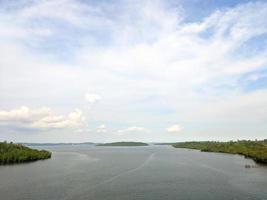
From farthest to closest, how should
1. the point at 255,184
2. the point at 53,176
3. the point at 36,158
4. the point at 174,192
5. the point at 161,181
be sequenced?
the point at 36,158 → the point at 53,176 → the point at 161,181 → the point at 255,184 → the point at 174,192

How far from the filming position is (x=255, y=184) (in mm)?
70750

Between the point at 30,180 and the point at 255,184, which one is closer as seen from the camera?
the point at 255,184

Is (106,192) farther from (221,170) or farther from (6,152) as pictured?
(6,152)

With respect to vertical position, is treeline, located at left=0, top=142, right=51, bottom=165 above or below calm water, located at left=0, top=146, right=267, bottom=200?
above

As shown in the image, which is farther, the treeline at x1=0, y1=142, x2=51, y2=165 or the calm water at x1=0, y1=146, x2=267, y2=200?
the treeline at x1=0, y1=142, x2=51, y2=165

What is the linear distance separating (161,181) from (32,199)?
98.5ft

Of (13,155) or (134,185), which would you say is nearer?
(134,185)

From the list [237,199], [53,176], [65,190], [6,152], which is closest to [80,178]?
[53,176]

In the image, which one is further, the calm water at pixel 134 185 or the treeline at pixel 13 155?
the treeline at pixel 13 155

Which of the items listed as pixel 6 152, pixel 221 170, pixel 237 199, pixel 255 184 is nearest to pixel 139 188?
pixel 237 199

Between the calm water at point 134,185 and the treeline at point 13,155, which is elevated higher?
the treeline at point 13,155

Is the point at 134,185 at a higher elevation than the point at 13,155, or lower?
lower

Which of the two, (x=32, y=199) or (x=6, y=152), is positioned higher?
(x=6, y=152)

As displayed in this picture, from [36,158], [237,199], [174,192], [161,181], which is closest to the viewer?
[237,199]
